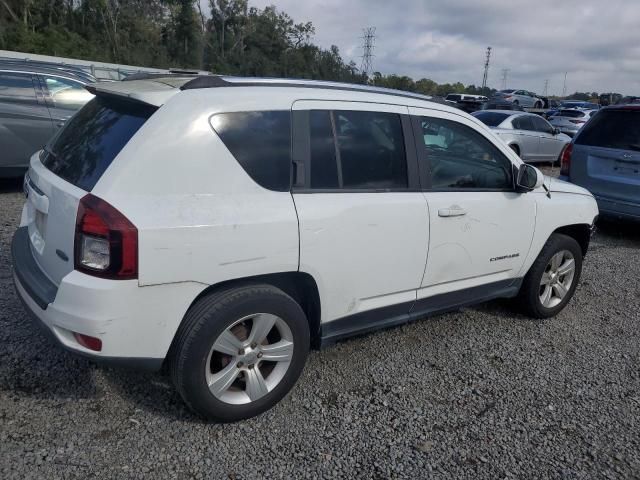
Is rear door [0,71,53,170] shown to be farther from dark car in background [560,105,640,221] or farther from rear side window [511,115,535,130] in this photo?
rear side window [511,115,535,130]

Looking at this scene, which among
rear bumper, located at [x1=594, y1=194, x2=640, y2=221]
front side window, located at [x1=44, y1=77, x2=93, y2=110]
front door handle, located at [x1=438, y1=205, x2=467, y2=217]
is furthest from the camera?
front side window, located at [x1=44, y1=77, x2=93, y2=110]

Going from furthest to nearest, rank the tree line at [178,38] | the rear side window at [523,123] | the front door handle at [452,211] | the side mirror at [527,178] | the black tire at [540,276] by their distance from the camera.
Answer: the tree line at [178,38]
the rear side window at [523,123]
the black tire at [540,276]
the side mirror at [527,178]
the front door handle at [452,211]

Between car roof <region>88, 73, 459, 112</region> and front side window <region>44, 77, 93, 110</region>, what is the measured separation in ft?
16.1

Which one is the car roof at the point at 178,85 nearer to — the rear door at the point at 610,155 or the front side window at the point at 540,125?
the rear door at the point at 610,155

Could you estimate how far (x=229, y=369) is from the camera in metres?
2.84

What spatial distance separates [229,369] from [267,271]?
56cm

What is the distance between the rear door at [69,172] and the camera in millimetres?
2555

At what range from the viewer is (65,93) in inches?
302

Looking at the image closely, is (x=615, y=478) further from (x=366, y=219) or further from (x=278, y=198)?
(x=278, y=198)

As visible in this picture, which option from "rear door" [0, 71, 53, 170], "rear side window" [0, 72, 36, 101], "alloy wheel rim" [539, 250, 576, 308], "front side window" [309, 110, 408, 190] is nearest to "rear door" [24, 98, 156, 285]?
"front side window" [309, 110, 408, 190]

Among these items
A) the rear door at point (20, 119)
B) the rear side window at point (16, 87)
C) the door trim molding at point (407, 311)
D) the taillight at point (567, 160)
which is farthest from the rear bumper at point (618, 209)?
the rear side window at point (16, 87)

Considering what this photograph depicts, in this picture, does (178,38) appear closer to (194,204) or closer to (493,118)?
(493,118)

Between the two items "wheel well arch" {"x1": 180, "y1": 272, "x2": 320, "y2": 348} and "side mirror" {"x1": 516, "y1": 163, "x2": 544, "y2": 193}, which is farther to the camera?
"side mirror" {"x1": 516, "y1": 163, "x2": 544, "y2": 193}

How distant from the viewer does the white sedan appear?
13211mm
